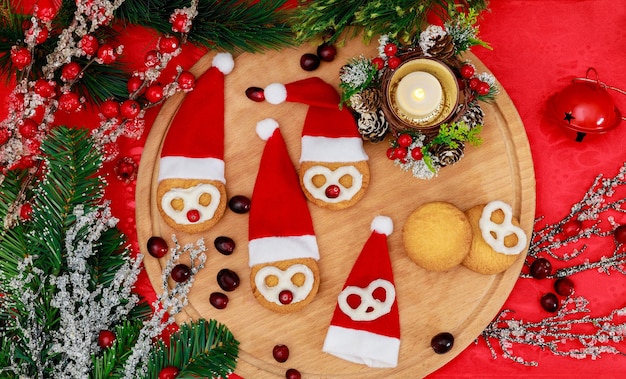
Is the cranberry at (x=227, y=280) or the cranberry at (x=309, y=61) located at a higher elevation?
the cranberry at (x=309, y=61)

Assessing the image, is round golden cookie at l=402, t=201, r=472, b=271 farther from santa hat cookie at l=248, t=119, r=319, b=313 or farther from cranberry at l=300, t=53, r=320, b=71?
cranberry at l=300, t=53, r=320, b=71

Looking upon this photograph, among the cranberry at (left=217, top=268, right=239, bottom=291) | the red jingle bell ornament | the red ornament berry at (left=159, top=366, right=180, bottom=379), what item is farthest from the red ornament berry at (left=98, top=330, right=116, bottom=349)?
the red jingle bell ornament

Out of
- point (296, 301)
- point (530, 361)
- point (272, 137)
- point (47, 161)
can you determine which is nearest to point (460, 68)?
point (272, 137)

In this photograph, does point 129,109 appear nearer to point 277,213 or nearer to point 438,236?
point 277,213

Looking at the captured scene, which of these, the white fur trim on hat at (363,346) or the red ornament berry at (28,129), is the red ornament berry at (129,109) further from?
the white fur trim on hat at (363,346)

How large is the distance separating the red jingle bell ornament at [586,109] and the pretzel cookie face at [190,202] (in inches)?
32.2

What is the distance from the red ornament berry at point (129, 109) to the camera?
129cm

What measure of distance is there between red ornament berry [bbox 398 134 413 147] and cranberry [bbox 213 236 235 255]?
46cm

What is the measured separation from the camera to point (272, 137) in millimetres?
1386

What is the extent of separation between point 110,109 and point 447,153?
29.4 inches

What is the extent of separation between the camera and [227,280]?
4.43 feet

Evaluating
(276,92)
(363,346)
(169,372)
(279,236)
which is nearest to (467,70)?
(276,92)

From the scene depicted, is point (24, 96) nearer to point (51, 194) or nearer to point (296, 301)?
point (51, 194)

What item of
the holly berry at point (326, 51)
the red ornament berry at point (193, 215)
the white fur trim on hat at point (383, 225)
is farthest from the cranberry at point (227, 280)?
the holly berry at point (326, 51)
